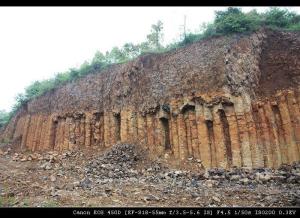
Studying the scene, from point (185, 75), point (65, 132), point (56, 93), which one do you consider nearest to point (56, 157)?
point (65, 132)

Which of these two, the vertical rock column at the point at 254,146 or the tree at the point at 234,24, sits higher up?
the tree at the point at 234,24

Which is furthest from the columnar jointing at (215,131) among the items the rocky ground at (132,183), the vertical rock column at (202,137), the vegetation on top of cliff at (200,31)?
the vegetation on top of cliff at (200,31)

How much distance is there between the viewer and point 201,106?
1744cm

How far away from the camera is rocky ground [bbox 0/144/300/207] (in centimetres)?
1105

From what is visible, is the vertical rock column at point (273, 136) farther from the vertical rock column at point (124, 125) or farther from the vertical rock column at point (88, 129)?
the vertical rock column at point (88, 129)

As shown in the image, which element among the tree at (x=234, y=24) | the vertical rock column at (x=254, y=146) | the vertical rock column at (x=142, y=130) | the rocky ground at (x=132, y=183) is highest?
the tree at (x=234, y=24)

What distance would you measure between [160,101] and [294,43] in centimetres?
795

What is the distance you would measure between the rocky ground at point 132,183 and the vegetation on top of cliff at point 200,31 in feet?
24.7

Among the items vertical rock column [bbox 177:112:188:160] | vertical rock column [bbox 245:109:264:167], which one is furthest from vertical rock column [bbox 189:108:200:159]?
vertical rock column [bbox 245:109:264:167]

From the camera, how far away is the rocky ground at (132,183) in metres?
11.1

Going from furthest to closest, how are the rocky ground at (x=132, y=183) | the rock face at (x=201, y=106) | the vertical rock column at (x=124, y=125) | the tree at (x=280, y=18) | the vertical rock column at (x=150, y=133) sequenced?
the tree at (x=280, y=18)
the vertical rock column at (x=124, y=125)
the vertical rock column at (x=150, y=133)
the rock face at (x=201, y=106)
the rocky ground at (x=132, y=183)

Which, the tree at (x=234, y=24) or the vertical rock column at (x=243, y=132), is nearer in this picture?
the vertical rock column at (x=243, y=132)

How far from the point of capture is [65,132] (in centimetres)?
2267

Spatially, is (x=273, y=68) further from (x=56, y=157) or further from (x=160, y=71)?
(x=56, y=157)
